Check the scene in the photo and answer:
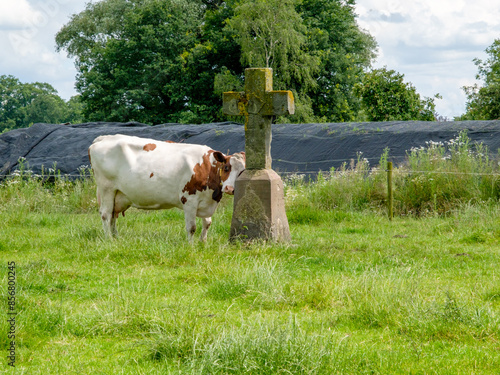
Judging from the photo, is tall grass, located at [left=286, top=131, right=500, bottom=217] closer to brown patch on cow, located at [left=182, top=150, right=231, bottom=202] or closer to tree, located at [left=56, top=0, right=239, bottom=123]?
brown patch on cow, located at [left=182, top=150, right=231, bottom=202]

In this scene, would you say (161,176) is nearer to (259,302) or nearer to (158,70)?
(259,302)

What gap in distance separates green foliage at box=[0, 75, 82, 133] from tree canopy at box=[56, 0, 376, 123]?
31.3 m

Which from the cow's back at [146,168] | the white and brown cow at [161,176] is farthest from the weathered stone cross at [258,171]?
the cow's back at [146,168]

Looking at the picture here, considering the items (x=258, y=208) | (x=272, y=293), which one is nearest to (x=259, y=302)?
(x=272, y=293)

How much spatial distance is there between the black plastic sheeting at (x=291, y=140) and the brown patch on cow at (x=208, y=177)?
6.08m

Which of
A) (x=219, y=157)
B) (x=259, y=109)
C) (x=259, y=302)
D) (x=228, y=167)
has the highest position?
(x=259, y=109)

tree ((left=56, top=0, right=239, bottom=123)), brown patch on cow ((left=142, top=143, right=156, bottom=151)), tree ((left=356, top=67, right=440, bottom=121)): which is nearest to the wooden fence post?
brown patch on cow ((left=142, top=143, right=156, bottom=151))

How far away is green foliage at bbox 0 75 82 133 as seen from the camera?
223ft

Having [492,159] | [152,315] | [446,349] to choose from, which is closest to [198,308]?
[152,315]

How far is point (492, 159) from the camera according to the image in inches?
511

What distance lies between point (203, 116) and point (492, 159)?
70.5 ft

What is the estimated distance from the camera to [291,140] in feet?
55.6

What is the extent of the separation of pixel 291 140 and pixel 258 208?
8.30 m

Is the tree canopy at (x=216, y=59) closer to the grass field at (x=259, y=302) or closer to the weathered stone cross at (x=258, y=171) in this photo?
the weathered stone cross at (x=258, y=171)
